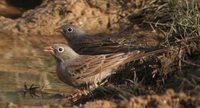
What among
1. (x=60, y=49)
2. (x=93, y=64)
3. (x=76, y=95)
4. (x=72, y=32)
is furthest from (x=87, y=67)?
(x=72, y=32)

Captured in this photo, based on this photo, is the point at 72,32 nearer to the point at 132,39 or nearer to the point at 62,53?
the point at 132,39

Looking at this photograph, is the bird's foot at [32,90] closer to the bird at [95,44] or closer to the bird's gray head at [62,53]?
the bird's gray head at [62,53]

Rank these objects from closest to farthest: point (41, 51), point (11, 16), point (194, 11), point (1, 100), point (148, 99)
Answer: point (148, 99), point (1, 100), point (194, 11), point (41, 51), point (11, 16)

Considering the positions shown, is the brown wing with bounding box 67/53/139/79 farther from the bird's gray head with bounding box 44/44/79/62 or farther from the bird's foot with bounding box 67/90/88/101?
the bird's foot with bounding box 67/90/88/101

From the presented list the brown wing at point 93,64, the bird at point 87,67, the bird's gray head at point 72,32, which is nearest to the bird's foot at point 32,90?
the bird at point 87,67

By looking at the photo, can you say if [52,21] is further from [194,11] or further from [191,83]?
[191,83]

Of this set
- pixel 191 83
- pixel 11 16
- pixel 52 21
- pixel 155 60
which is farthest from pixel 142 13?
pixel 191 83
